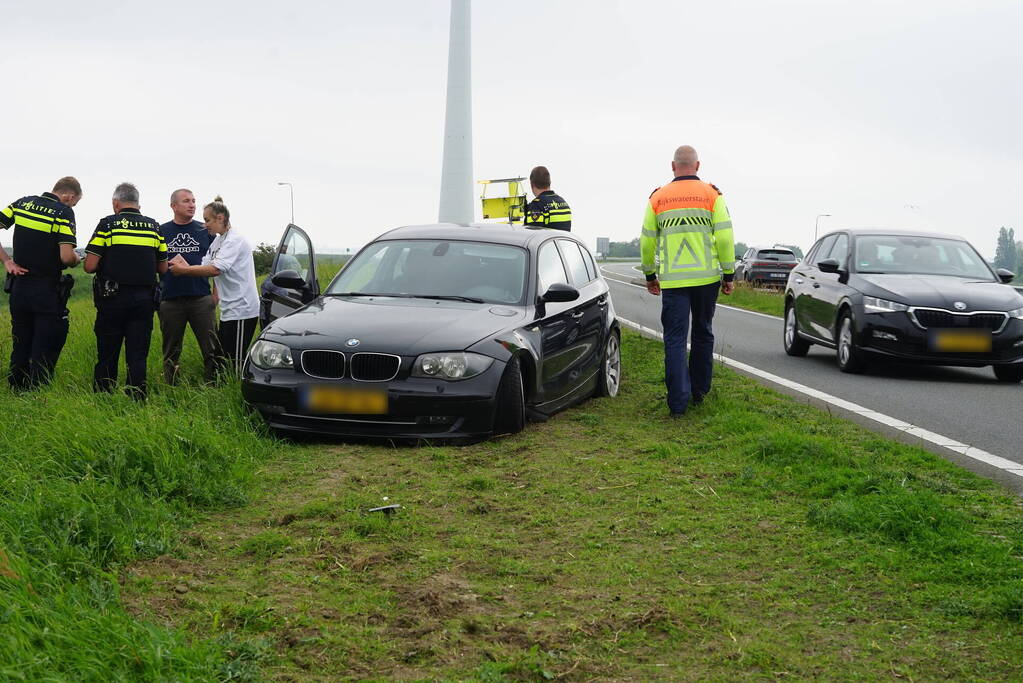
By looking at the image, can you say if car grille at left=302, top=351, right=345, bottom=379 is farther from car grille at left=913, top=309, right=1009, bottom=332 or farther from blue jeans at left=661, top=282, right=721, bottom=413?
car grille at left=913, top=309, right=1009, bottom=332

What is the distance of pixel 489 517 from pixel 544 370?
258cm

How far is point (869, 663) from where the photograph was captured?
3836 millimetres

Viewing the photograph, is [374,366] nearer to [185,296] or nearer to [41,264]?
[185,296]

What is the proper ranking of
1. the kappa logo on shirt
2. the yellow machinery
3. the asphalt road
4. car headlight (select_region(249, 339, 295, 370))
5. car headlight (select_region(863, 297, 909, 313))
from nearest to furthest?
1. car headlight (select_region(249, 339, 295, 370))
2. the asphalt road
3. the kappa logo on shirt
4. car headlight (select_region(863, 297, 909, 313))
5. the yellow machinery

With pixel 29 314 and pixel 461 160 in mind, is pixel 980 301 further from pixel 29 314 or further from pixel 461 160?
pixel 461 160

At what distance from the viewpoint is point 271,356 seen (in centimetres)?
753

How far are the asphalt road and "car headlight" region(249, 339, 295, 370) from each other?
13.9ft

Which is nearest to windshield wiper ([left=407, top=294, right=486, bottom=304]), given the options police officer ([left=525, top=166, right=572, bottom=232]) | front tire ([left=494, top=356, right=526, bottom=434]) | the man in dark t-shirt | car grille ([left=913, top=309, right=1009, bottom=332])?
front tire ([left=494, top=356, right=526, bottom=434])

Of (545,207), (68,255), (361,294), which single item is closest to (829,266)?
(545,207)

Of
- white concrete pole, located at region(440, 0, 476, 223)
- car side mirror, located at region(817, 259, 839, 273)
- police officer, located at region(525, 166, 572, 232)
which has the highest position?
white concrete pole, located at region(440, 0, 476, 223)

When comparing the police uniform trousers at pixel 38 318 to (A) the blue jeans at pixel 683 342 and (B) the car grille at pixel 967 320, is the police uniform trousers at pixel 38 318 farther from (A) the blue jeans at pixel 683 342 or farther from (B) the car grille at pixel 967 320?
(B) the car grille at pixel 967 320

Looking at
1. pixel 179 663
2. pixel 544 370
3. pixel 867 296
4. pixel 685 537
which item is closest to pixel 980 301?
pixel 867 296

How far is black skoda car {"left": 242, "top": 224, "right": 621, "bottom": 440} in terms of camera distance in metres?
7.27

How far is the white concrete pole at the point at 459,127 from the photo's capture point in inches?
1619
